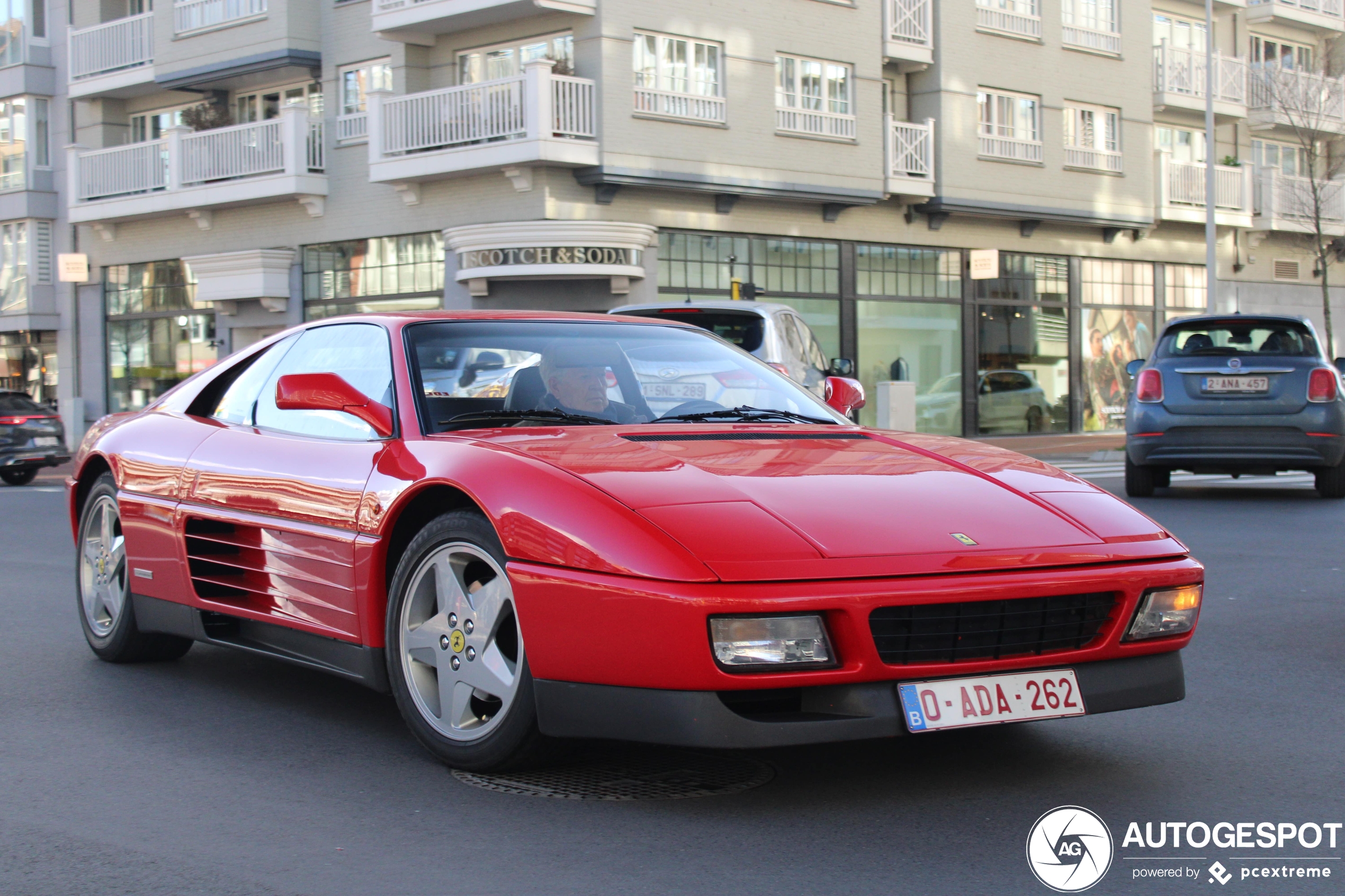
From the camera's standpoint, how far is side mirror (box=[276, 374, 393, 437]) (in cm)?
473

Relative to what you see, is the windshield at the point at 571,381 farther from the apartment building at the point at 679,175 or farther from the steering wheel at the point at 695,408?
the apartment building at the point at 679,175

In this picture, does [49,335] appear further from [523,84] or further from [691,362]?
[691,362]

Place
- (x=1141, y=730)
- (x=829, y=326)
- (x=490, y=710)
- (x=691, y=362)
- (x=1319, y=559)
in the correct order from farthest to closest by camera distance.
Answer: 1. (x=829, y=326)
2. (x=1319, y=559)
3. (x=691, y=362)
4. (x=1141, y=730)
5. (x=490, y=710)

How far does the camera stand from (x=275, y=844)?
3631mm

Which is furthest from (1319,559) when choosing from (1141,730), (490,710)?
(490,710)

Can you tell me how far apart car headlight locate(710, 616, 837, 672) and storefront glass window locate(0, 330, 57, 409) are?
3147 cm

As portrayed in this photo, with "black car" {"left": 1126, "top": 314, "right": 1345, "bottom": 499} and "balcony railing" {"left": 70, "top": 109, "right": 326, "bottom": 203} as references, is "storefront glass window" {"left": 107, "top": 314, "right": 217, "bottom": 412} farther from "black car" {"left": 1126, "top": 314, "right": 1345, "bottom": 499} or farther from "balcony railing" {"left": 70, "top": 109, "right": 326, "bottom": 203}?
"black car" {"left": 1126, "top": 314, "right": 1345, "bottom": 499}

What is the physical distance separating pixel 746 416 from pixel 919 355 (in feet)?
78.6

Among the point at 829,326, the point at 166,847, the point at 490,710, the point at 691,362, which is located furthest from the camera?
the point at 829,326

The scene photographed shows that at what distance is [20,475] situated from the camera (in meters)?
21.4

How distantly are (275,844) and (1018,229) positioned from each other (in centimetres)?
2803

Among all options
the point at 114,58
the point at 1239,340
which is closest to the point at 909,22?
the point at 114,58

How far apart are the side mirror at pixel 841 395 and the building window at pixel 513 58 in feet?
58.1

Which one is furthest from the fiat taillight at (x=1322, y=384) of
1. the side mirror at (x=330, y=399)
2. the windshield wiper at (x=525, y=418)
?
the side mirror at (x=330, y=399)
